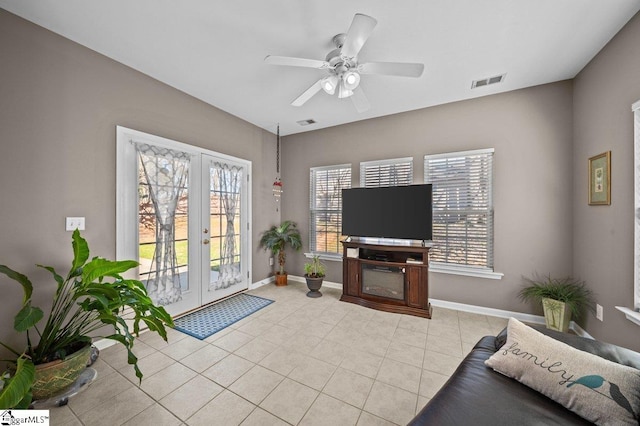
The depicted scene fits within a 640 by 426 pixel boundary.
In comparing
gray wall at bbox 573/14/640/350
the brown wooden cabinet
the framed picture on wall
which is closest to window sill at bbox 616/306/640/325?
gray wall at bbox 573/14/640/350

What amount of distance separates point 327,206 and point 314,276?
126 cm

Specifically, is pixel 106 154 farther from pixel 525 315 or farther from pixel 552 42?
pixel 525 315

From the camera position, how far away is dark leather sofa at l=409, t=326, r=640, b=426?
37.8 inches

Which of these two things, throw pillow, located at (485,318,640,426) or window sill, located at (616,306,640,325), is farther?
window sill, located at (616,306,640,325)

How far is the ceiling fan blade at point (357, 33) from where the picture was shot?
1.55 m

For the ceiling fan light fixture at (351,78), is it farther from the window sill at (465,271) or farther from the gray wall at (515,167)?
the window sill at (465,271)

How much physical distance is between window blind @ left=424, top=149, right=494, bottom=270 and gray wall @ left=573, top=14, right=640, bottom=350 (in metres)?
0.84

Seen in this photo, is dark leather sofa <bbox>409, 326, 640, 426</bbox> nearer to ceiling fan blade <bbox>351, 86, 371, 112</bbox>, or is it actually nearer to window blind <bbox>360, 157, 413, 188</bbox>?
ceiling fan blade <bbox>351, 86, 371, 112</bbox>

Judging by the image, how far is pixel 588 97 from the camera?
2547 mm

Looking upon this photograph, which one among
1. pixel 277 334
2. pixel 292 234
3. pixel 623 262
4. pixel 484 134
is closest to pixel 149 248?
pixel 277 334

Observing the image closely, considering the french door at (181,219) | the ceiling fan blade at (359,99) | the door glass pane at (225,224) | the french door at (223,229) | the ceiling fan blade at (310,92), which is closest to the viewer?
the ceiling fan blade at (310,92)

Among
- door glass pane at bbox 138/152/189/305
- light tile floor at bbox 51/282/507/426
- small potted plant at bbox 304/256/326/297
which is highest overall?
door glass pane at bbox 138/152/189/305

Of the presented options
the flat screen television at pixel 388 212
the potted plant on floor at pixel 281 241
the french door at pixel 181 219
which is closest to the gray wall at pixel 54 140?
the french door at pixel 181 219

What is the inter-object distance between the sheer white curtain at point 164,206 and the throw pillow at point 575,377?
3311 millimetres
